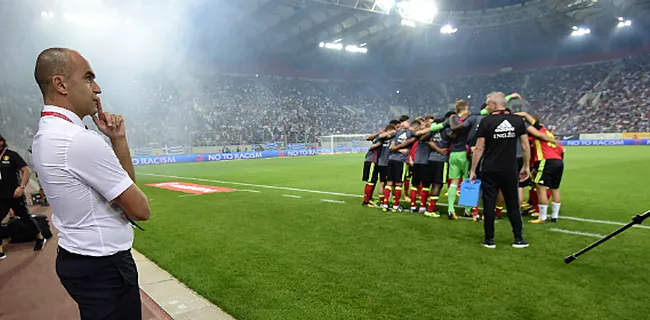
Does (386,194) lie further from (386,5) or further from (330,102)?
(330,102)

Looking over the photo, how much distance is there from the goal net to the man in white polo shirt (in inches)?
1242

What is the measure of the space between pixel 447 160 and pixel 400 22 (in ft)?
90.2

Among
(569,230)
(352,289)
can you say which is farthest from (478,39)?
(352,289)

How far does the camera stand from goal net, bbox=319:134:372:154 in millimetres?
33938

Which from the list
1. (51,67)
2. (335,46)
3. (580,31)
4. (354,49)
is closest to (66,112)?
(51,67)

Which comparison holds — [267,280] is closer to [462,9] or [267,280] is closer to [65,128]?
[65,128]

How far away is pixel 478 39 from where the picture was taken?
42.4 meters

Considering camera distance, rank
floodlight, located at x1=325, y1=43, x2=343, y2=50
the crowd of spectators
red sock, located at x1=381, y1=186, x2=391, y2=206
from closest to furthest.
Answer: red sock, located at x1=381, y1=186, x2=391, y2=206 → the crowd of spectators → floodlight, located at x1=325, y1=43, x2=343, y2=50

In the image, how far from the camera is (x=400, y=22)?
3189 cm

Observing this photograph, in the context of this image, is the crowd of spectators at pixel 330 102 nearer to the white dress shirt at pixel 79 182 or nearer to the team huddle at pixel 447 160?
the team huddle at pixel 447 160

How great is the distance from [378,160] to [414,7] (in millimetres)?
26608

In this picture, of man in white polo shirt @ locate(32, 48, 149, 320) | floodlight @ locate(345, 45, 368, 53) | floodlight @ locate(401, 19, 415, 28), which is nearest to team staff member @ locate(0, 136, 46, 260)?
man in white polo shirt @ locate(32, 48, 149, 320)

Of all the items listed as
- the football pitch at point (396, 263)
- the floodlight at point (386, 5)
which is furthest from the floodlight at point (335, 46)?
the football pitch at point (396, 263)

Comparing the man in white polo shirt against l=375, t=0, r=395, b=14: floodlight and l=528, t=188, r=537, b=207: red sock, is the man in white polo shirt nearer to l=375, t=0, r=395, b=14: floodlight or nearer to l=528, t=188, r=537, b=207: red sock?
l=528, t=188, r=537, b=207: red sock
